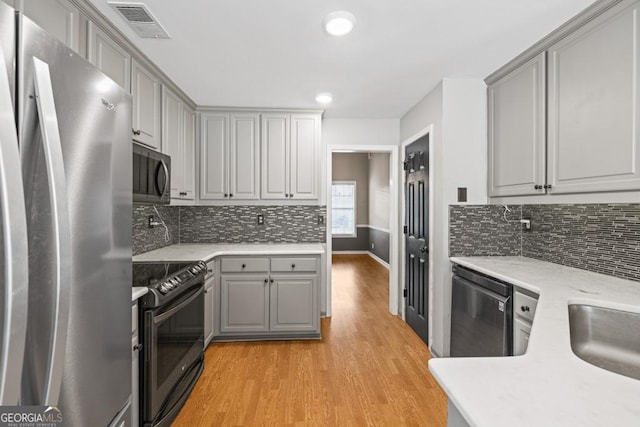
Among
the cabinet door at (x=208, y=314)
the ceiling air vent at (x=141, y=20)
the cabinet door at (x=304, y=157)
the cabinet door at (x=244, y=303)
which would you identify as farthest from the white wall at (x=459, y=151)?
the ceiling air vent at (x=141, y=20)

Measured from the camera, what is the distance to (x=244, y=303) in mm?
3234

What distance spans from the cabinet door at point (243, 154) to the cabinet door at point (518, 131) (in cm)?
239

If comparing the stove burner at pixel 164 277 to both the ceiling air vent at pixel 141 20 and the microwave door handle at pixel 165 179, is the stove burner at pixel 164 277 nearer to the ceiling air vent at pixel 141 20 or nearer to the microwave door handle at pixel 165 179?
the microwave door handle at pixel 165 179

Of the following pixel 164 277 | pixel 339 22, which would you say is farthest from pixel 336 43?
pixel 164 277

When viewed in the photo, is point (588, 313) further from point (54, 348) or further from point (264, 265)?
point (264, 265)

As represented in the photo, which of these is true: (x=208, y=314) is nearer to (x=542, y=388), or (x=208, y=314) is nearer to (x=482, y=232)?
(x=482, y=232)

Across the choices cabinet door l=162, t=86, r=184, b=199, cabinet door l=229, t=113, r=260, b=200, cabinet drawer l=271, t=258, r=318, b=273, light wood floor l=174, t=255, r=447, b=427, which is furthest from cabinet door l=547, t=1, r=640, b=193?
cabinet door l=162, t=86, r=184, b=199

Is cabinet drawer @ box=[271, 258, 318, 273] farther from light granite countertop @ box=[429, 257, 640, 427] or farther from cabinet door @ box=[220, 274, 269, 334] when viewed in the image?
light granite countertop @ box=[429, 257, 640, 427]

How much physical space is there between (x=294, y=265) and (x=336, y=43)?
6.73ft

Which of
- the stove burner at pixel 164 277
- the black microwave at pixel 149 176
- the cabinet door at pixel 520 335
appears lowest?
the cabinet door at pixel 520 335

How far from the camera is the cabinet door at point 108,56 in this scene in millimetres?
1865

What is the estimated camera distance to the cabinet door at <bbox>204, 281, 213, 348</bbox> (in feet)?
9.66

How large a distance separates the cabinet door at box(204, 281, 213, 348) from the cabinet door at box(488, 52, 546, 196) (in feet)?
8.82

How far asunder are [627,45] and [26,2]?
2859mm
